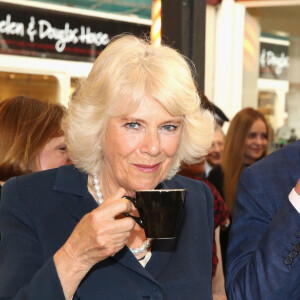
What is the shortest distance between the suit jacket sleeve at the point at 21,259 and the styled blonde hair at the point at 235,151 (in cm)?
246

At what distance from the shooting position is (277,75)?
712 cm

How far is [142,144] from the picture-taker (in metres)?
1.69

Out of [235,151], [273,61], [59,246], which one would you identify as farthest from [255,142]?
[59,246]

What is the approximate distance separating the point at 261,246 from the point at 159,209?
0.30 metres

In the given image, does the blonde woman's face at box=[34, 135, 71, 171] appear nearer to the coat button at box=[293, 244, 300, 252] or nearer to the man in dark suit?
the man in dark suit

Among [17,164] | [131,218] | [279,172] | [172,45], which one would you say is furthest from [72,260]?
[172,45]

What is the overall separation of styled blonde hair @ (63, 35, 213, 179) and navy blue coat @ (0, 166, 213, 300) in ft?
0.38

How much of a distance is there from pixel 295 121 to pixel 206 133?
538 cm

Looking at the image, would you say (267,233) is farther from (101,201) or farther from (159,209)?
(101,201)

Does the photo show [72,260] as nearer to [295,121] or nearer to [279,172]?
[279,172]

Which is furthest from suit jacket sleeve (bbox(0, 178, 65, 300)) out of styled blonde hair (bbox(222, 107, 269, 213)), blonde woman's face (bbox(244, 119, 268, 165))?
blonde woman's face (bbox(244, 119, 268, 165))

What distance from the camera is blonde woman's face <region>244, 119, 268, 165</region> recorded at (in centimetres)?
450

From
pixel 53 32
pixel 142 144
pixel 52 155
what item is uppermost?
pixel 53 32

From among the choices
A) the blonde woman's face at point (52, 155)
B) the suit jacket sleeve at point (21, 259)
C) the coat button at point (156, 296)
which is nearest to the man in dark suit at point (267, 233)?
the coat button at point (156, 296)
